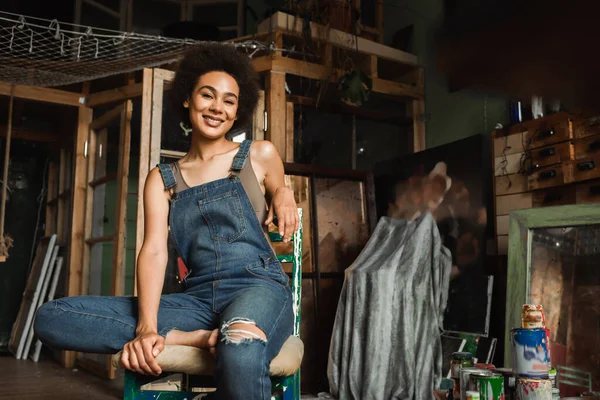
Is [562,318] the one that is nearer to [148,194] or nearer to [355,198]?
[355,198]

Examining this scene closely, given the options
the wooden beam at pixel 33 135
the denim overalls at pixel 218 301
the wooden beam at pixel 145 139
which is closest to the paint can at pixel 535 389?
the denim overalls at pixel 218 301

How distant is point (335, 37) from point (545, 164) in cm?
164

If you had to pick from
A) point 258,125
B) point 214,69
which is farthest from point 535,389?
point 258,125

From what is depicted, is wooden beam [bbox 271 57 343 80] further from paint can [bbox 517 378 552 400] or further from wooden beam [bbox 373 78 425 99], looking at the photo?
paint can [bbox 517 378 552 400]

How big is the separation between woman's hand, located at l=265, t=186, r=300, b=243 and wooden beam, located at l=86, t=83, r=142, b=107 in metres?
2.50

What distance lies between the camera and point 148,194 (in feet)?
5.40

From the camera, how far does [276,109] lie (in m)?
3.50

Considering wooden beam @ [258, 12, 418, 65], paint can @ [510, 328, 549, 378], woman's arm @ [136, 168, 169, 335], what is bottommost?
paint can @ [510, 328, 549, 378]

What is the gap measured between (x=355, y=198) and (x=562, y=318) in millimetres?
1504

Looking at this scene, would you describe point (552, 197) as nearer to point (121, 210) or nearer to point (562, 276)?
point (562, 276)

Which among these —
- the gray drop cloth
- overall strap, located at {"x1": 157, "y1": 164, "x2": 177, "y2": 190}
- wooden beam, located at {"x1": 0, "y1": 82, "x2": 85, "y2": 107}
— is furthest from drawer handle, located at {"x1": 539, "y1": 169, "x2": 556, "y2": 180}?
wooden beam, located at {"x1": 0, "y1": 82, "x2": 85, "y2": 107}

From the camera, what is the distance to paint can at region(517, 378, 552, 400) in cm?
147

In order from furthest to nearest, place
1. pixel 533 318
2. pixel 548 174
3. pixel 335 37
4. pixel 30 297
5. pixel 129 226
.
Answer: pixel 129 226, pixel 30 297, pixel 335 37, pixel 548 174, pixel 533 318

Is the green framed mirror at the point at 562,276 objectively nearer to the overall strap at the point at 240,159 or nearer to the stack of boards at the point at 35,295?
the overall strap at the point at 240,159
